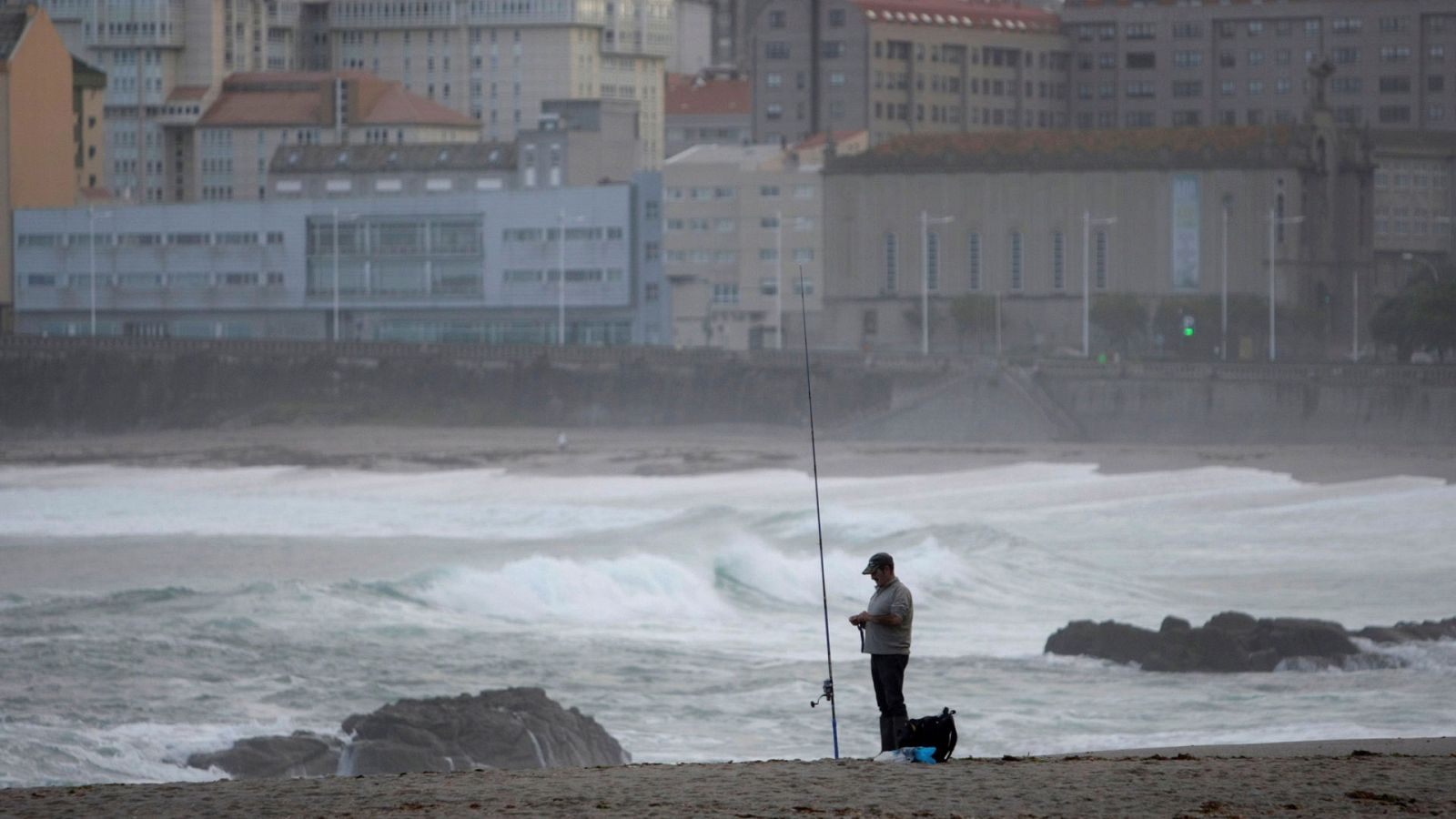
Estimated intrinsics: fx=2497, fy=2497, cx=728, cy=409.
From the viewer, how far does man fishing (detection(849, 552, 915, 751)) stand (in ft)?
45.3

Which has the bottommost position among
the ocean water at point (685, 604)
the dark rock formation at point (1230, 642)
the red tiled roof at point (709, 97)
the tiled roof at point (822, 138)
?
the ocean water at point (685, 604)

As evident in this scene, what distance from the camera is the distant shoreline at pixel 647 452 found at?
2591 inches

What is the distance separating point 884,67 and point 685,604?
84.9 metres

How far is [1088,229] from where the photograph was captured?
313 ft

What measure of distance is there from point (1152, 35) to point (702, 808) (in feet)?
388

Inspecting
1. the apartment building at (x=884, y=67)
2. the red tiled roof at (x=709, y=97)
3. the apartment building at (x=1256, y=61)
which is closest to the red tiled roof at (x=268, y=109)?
the red tiled roof at (x=709, y=97)

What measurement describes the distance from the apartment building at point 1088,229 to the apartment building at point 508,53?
41.9 meters

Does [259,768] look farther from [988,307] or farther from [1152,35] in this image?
[1152,35]

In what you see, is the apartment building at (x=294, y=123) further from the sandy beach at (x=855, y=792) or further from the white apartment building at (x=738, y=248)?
the sandy beach at (x=855, y=792)

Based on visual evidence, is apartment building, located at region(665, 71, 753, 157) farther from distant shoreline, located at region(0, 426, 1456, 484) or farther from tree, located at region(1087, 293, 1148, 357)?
distant shoreline, located at region(0, 426, 1456, 484)

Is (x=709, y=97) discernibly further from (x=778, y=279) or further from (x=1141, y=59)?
(x=778, y=279)

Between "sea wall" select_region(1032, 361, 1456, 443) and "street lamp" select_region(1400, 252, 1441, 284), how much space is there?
50.5 ft

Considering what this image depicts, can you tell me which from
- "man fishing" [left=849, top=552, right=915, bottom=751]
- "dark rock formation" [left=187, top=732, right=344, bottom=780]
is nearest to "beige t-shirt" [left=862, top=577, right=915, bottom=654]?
"man fishing" [left=849, top=552, right=915, bottom=751]

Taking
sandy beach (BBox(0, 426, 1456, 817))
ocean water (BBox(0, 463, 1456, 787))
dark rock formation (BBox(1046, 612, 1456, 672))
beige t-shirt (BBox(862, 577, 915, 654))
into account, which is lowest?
ocean water (BBox(0, 463, 1456, 787))
